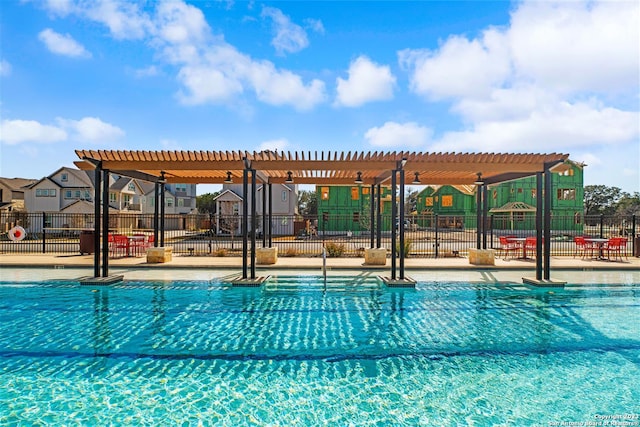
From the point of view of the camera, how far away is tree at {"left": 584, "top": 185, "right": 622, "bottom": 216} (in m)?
68.9

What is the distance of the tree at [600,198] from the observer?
68.9 m

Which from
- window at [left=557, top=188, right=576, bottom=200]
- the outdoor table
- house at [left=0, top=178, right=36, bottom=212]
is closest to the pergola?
A: the outdoor table

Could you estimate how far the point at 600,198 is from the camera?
71.8 metres

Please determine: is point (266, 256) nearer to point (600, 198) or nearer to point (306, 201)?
point (306, 201)

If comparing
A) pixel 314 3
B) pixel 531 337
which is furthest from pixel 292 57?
pixel 531 337

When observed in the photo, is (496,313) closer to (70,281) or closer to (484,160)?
(484,160)

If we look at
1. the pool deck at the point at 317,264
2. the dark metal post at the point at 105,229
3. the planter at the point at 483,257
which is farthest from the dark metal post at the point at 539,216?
the dark metal post at the point at 105,229

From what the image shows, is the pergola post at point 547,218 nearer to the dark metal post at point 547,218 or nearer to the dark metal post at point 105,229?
the dark metal post at point 547,218

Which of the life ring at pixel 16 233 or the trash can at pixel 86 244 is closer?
the life ring at pixel 16 233

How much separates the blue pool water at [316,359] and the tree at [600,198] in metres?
76.1

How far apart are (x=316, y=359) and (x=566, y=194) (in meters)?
41.0

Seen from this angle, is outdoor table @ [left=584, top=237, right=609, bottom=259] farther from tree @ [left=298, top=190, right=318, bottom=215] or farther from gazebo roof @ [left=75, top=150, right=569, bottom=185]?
tree @ [left=298, top=190, right=318, bottom=215]

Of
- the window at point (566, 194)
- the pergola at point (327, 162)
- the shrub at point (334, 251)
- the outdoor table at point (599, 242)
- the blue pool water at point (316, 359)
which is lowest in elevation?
the blue pool water at point (316, 359)

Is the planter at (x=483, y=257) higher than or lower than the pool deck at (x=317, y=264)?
higher
